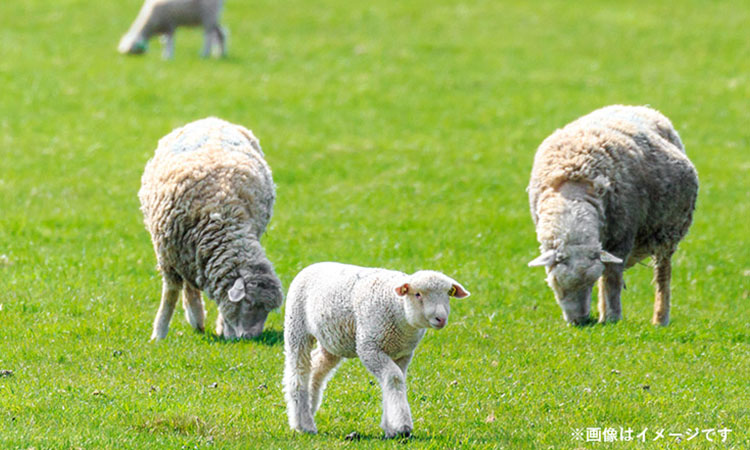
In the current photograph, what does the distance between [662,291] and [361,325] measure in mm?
5277

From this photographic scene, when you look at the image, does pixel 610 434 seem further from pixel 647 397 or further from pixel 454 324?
pixel 454 324

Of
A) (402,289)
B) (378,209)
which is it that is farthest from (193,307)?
(378,209)

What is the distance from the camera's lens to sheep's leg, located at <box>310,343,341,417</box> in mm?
7250

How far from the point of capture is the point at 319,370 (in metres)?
7.27

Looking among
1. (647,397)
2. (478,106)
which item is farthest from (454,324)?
(478,106)

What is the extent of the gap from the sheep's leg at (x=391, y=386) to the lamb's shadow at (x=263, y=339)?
3.05 m

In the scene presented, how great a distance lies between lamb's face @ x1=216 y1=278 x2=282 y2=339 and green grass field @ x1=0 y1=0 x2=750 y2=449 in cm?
21

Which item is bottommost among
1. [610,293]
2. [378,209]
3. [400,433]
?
[378,209]

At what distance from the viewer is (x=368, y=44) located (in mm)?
25922

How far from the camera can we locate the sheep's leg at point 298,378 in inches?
278

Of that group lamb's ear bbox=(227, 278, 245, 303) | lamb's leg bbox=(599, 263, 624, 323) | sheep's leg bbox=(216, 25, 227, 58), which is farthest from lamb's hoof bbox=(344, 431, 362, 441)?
sheep's leg bbox=(216, 25, 227, 58)

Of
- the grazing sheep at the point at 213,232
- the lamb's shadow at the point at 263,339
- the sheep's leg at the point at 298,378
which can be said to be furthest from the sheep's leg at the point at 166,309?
the sheep's leg at the point at 298,378

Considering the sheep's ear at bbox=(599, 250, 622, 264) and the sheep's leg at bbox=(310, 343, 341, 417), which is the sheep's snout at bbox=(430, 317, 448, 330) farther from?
the sheep's ear at bbox=(599, 250, 622, 264)

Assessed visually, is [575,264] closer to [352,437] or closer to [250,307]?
[250,307]
